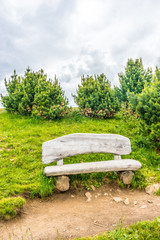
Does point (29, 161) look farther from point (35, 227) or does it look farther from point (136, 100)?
point (136, 100)

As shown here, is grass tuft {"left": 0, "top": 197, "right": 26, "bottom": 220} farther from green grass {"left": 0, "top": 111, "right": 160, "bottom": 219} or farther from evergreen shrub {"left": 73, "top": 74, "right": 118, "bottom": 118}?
evergreen shrub {"left": 73, "top": 74, "right": 118, "bottom": 118}

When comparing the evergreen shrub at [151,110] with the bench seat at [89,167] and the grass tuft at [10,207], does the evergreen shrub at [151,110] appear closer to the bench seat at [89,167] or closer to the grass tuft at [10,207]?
the bench seat at [89,167]

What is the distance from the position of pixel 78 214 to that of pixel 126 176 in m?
1.51

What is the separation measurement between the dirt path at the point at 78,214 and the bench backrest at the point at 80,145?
0.84m

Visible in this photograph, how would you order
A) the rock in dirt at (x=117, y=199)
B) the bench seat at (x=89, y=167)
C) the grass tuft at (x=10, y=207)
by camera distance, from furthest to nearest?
the rock in dirt at (x=117, y=199), the bench seat at (x=89, y=167), the grass tuft at (x=10, y=207)

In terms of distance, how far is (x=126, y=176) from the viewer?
4.48 meters

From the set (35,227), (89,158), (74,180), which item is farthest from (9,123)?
(35,227)

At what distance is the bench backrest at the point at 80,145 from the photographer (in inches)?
166

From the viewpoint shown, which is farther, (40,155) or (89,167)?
(40,155)

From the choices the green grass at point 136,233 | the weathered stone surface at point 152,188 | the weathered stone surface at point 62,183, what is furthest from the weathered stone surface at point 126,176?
the green grass at point 136,233

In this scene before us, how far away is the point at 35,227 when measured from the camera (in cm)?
313

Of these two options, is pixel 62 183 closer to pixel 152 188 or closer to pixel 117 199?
pixel 117 199

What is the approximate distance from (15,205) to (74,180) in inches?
55.8

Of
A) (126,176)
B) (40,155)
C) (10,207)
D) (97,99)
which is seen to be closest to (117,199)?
(126,176)
